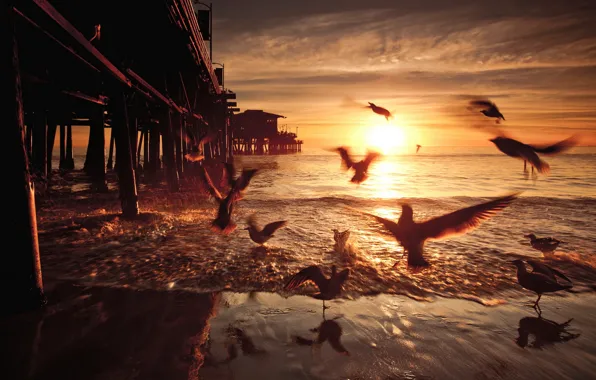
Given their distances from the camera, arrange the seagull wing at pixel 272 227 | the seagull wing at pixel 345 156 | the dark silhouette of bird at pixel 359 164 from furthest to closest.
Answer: the dark silhouette of bird at pixel 359 164
the seagull wing at pixel 345 156
the seagull wing at pixel 272 227

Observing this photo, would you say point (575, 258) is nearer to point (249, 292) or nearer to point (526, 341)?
point (526, 341)

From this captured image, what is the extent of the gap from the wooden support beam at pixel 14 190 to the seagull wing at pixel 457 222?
4230 mm

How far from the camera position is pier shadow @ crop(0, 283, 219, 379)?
2529mm

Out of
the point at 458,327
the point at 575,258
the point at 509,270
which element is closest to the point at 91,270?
the point at 458,327

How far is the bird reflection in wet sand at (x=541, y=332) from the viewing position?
121 inches

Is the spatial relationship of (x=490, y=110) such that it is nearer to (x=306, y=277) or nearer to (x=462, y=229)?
(x=462, y=229)

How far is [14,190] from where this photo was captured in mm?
3000

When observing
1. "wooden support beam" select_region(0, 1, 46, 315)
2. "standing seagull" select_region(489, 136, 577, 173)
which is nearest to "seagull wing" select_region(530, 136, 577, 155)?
"standing seagull" select_region(489, 136, 577, 173)

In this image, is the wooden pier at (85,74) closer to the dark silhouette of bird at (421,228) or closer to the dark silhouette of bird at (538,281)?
the dark silhouette of bird at (421,228)

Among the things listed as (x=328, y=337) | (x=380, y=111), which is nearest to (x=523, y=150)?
(x=380, y=111)

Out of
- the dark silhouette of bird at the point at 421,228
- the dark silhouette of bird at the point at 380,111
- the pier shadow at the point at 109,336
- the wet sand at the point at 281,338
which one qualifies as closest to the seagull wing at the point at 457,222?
the dark silhouette of bird at the point at 421,228

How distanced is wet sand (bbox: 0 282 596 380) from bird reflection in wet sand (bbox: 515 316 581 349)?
11 mm

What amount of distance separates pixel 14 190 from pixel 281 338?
288 centimetres

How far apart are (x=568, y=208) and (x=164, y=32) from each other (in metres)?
14.2
